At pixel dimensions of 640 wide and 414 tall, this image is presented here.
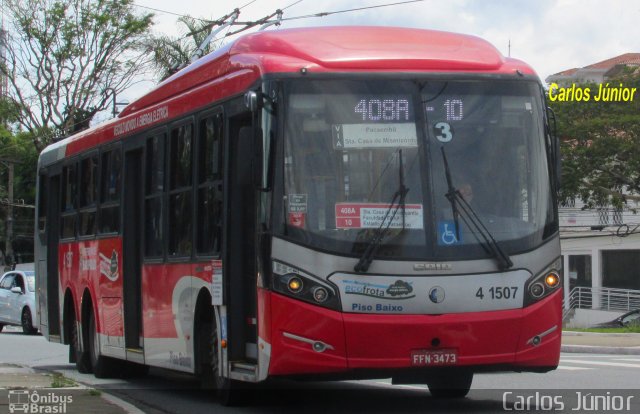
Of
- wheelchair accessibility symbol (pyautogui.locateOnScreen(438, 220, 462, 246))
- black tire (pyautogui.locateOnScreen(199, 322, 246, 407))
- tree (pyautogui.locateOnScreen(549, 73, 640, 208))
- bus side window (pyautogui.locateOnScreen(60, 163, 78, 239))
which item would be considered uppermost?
tree (pyautogui.locateOnScreen(549, 73, 640, 208))

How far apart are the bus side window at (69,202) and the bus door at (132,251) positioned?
2786 mm

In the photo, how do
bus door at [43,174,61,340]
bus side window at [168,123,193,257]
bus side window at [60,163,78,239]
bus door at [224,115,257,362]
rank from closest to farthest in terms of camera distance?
1. bus door at [224,115,257,362]
2. bus side window at [168,123,193,257]
3. bus side window at [60,163,78,239]
4. bus door at [43,174,61,340]

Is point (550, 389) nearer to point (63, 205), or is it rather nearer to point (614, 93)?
point (63, 205)

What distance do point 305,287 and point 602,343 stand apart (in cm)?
1665

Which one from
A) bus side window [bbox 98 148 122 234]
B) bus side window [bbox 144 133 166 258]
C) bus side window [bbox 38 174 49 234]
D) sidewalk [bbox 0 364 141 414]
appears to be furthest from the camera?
bus side window [bbox 38 174 49 234]

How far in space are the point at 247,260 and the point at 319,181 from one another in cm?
132

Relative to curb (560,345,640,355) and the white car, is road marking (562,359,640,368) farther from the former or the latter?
the white car

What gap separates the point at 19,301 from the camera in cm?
3266

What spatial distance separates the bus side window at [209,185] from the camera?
11.3 metres

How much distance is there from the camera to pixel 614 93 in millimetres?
47469

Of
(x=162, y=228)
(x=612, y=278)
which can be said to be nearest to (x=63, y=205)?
(x=162, y=228)

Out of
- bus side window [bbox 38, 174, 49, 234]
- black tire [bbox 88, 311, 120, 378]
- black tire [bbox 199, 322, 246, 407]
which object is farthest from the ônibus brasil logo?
bus side window [bbox 38, 174, 49, 234]

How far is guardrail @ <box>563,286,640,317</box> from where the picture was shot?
49081 mm

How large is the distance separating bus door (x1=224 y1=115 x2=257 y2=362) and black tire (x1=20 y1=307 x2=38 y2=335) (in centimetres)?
2233
